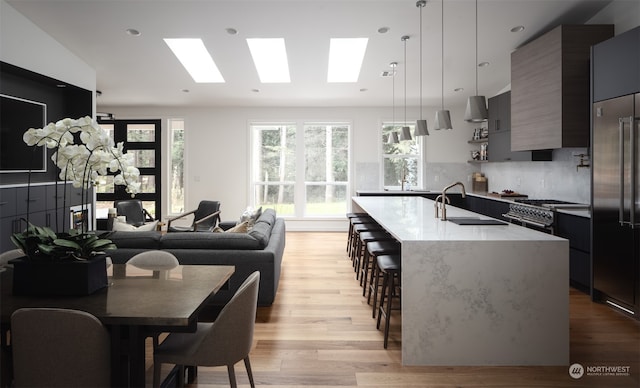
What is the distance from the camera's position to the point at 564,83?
396cm

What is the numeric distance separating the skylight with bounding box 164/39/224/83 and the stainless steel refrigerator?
4.87 m

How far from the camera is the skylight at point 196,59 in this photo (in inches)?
217

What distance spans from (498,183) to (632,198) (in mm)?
3927

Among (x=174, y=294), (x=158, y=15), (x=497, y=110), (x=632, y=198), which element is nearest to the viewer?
(x=174, y=294)

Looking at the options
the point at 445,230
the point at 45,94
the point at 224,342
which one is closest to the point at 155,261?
the point at 224,342

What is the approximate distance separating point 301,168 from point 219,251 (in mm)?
4781

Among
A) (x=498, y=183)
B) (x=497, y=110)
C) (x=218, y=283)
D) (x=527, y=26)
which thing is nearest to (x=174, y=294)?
(x=218, y=283)

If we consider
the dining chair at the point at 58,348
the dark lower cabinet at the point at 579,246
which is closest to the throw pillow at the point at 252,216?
the dining chair at the point at 58,348

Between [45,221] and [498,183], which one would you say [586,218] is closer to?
[498,183]

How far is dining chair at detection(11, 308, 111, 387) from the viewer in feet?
4.26

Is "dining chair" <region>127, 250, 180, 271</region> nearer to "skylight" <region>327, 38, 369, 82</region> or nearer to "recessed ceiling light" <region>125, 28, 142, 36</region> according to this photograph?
"recessed ceiling light" <region>125, 28, 142, 36</region>

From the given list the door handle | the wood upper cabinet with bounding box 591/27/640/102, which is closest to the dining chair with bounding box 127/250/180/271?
the door handle
